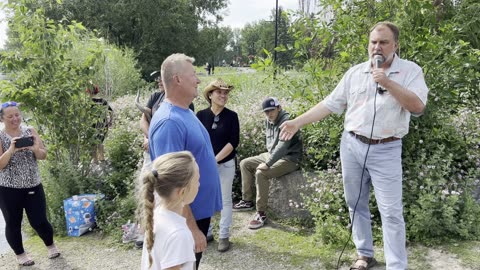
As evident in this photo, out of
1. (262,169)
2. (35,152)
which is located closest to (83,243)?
(35,152)

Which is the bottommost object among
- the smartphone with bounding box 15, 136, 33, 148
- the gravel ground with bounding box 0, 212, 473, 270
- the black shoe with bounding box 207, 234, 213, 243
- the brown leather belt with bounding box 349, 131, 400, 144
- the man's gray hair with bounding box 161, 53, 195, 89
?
the gravel ground with bounding box 0, 212, 473, 270

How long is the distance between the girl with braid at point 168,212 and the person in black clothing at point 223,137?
2074mm

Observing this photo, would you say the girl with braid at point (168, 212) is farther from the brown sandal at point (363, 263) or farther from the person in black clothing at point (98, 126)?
the person in black clothing at point (98, 126)

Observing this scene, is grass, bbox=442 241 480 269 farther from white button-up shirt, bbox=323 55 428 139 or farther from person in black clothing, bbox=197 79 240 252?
person in black clothing, bbox=197 79 240 252

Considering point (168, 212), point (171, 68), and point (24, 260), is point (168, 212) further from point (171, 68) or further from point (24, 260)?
point (24, 260)

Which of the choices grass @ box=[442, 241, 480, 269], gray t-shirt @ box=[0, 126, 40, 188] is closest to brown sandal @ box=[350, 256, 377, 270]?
grass @ box=[442, 241, 480, 269]

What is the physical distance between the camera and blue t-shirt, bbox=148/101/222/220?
2264 millimetres

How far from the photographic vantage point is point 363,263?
3.42 metres

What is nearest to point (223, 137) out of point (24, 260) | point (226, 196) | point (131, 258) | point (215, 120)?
point (215, 120)

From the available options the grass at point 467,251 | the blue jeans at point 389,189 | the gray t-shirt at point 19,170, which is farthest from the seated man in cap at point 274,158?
the gray t-shirt at point 19,170

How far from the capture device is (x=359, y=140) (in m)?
3.11

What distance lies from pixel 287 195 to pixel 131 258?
6.32 feet

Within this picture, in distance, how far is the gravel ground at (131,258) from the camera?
3685 mm

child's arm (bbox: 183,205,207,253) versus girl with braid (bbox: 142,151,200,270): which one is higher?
girl with braid (bbox: 142,151,200,270)
